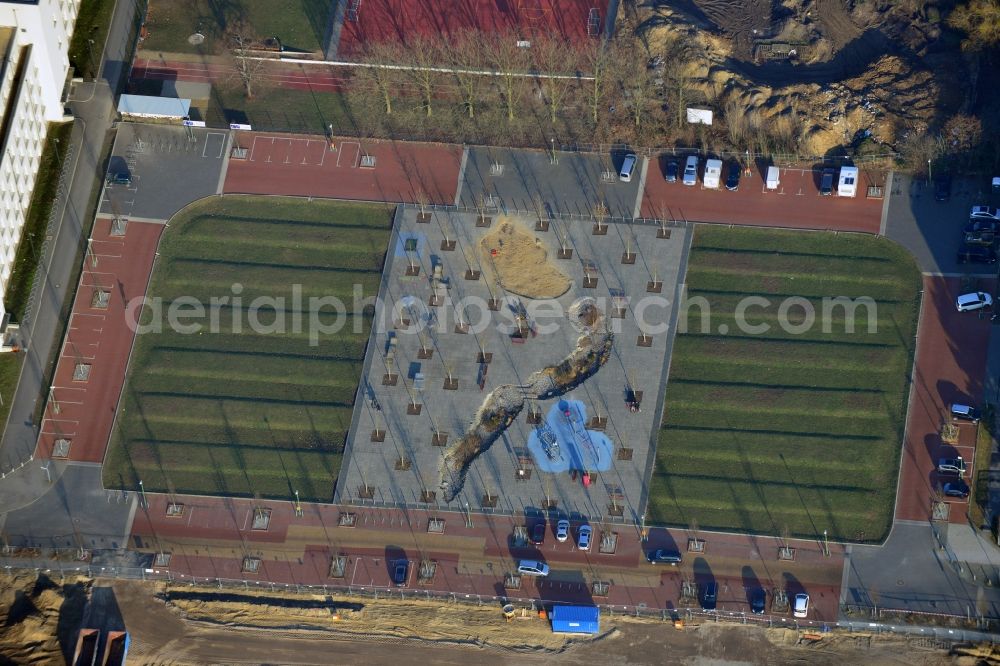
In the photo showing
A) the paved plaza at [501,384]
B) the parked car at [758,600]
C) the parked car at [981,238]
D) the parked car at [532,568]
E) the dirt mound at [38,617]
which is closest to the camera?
the parked car at [758,600]

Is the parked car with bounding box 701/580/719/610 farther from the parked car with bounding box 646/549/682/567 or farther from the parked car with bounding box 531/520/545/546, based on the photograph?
the parked car with bounding box 531/520/545/546

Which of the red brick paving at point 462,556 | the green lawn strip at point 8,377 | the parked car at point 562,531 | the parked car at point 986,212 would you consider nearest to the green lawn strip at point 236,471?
the red brick paving at point 462,556

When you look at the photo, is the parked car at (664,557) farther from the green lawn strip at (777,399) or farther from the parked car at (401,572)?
the parked car at (401,572)

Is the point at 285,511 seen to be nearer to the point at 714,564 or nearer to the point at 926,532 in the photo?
the point at 714,564

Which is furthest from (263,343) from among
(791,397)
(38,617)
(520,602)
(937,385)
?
(937,385)

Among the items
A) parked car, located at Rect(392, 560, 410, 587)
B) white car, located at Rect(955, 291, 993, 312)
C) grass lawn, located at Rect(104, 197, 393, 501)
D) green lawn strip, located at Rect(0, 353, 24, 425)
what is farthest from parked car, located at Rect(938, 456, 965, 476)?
green lawn strip, located at Rect(0, 353, 24, 425)

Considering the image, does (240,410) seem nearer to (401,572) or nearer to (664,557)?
(401,572)
